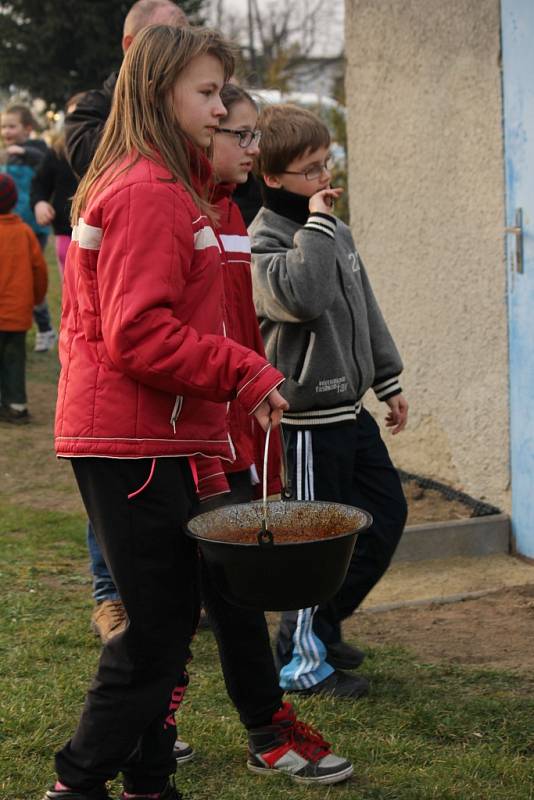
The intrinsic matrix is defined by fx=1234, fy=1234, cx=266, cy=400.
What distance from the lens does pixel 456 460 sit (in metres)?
6.19

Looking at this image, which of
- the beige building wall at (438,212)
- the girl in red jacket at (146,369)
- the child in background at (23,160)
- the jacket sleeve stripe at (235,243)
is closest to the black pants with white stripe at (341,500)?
the jacket sleeve stripe at (235,243)

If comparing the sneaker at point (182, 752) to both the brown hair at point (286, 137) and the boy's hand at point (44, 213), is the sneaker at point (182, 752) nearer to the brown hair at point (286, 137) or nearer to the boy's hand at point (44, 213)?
the brown hair at point (286, 137)

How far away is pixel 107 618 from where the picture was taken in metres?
4.36

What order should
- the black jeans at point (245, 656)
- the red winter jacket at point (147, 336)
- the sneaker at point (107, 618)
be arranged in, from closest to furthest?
the red winter jacket at point (147, 336), the black jeans at point (245, 656), the sneaker at point (107, 618)

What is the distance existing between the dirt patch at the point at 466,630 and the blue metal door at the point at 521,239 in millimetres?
624

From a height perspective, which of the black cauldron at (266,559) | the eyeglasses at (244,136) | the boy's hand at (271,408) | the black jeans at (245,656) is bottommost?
the black jeans at (245,656)

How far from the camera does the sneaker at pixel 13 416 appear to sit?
30.0ft

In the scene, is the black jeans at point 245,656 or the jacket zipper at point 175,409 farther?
the black jeans at point 245,656

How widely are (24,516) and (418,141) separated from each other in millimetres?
2888

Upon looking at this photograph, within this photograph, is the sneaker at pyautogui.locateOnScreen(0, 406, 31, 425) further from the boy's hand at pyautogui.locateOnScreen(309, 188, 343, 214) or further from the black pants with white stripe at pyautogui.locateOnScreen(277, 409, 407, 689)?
the boy's hand at pyautogui.locateOnScreen(309, 188, 343, 214)

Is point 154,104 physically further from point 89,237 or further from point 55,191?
point 55,191

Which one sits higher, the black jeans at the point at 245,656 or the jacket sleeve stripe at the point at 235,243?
the jacket sleeve stripe at the point at 235,243

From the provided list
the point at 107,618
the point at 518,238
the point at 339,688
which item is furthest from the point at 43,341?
the point at 339,688

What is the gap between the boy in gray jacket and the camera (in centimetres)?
372
